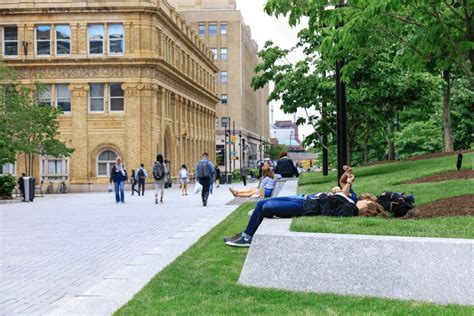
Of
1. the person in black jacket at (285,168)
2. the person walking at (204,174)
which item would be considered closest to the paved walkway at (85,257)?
the person in black jacket at (285,168)

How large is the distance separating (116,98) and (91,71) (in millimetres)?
2750

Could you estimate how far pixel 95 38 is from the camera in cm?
5016

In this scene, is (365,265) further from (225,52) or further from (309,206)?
(225,52)

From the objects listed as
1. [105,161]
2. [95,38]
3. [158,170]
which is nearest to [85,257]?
[158,170]

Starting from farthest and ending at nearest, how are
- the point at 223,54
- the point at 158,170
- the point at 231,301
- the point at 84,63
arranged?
the point at 223,54, the point at 84,63, the point at 158,170, the point at 231,301

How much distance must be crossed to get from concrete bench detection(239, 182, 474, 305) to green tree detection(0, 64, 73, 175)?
32.8 metres

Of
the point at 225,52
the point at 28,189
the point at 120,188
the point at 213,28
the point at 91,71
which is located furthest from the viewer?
the point at 225,52

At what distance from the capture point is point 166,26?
54812mm

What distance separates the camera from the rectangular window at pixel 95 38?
5009cm

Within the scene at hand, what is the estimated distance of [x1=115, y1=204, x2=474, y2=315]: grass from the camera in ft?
18.5

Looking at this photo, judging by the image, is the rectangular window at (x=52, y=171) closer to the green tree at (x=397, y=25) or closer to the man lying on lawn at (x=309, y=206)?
the green tree at (x=397, y=25)

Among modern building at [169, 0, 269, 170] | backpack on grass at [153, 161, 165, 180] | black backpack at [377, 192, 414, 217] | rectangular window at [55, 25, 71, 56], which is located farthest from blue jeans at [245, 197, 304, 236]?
modern building at [169, 0, 269, 170]

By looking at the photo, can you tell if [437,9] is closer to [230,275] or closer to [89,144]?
[230,275]

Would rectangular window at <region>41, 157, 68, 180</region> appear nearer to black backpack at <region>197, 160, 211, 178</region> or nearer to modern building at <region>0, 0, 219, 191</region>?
modern building at <region>0, 0, 219, 191</region>
